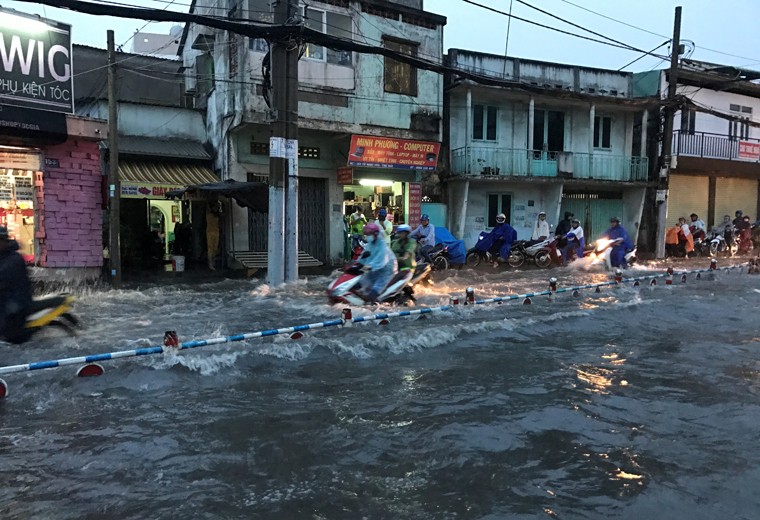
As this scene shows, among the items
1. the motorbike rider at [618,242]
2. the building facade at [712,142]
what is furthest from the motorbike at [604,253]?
the building facade at [712,142]

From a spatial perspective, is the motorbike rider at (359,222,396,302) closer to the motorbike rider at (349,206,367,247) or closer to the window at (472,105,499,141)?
the motorbike rider at (349,206,367,247)

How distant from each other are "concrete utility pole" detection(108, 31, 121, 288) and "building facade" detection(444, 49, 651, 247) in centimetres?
1150

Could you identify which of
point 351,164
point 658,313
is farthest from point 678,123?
point 658,313

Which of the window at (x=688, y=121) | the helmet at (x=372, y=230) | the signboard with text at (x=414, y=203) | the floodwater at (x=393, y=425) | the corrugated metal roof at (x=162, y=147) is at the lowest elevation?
the floodwater at (x=393, y=425)

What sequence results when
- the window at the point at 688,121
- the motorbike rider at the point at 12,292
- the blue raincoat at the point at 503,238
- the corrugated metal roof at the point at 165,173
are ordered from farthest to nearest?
the window at the point at 688,121, the blue raincoat at the point at 503,238, the corrugated metal roof at the point at 165,173, the motorbike rider at the point at 12,292

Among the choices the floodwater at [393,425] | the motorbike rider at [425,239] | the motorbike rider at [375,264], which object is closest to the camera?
the floodwater at [393,425]

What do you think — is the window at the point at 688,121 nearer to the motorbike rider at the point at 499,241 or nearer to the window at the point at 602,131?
the window at the point at 602,131

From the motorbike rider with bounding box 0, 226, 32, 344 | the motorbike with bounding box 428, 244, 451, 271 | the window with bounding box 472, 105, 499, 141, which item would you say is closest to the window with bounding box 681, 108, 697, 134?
the window with bounding box 472, 105, 499, 141

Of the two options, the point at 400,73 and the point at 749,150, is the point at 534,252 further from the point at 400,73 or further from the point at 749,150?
the point at 749,150

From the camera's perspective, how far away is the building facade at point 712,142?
79.7 ft

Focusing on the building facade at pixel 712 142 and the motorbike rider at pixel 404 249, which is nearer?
the motorbike rider at pixel 404 249

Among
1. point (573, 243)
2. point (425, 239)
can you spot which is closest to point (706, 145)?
point (573, 243)

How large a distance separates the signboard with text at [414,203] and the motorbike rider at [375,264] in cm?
960

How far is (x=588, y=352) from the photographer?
732 cm
